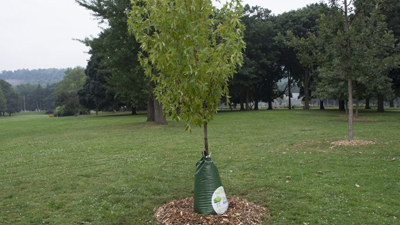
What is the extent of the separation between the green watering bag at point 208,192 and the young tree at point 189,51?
0.80m

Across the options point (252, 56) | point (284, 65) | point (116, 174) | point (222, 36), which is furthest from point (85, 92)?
point (222, 36)

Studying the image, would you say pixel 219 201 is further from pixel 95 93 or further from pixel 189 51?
pixel 95 93

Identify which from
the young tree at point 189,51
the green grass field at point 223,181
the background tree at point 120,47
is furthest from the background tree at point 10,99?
the young tree at point 189,51

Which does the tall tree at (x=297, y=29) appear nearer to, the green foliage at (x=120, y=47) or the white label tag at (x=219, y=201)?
the green foliage at (x=120, y=47)

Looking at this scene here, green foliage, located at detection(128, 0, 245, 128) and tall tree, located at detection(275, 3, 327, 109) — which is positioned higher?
tall tree, located at detection(275, 3, 327, 109)

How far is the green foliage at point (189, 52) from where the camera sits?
17.0 ft

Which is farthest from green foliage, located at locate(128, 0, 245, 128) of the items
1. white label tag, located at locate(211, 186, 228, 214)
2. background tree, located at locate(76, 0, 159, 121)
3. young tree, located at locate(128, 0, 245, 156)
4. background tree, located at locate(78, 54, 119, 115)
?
background tree, located at locate(78, 54, 119, 115)

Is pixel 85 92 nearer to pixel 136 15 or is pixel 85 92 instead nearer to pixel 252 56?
pixel 252 56

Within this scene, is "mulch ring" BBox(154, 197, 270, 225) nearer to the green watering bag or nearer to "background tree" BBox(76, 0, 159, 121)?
the green watering bag

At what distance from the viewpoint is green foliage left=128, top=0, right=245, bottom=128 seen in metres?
5.19

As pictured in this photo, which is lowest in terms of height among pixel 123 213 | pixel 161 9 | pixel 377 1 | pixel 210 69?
pixel 123 213

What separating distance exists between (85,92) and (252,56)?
28.5 m

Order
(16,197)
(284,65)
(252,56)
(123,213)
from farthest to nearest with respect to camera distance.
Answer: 1. (284,65)
2. (252,56)
3. (16,197)
4. (123,213)

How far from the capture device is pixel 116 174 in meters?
9.07
